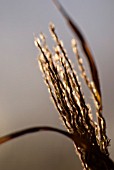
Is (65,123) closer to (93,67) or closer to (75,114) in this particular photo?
(75,114)

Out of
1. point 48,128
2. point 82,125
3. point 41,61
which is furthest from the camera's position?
point 41,61

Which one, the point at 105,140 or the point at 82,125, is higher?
the point at 82,125

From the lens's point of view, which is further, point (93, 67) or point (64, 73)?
point (64, 73)

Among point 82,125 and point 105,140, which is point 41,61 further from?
point 105,140

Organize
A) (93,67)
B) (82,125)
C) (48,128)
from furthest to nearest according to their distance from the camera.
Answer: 1. (82,125)
2. (48,128)
3. (93,67)

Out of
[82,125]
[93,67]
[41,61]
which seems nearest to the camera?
[93,67]

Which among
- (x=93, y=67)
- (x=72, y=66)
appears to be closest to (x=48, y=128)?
(x=93, y=67)

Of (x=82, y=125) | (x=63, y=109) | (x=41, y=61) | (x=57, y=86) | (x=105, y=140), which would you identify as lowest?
(x=105, y=140)

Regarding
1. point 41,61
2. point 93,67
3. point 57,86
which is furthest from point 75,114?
point 93,67

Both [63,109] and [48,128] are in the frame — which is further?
[63,109]
